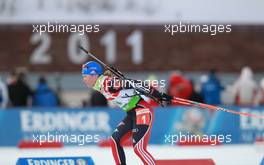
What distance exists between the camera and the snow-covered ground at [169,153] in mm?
13977

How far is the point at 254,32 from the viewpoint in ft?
75.5

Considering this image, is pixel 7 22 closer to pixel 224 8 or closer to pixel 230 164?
pixel 224 8

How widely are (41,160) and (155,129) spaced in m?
5.94

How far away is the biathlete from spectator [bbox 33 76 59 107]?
6888 millimetres

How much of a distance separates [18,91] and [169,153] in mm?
4383

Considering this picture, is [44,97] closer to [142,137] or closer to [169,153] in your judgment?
[169,153]

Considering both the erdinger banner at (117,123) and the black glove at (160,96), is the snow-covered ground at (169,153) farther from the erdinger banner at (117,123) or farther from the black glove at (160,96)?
the black glove at (160,96)

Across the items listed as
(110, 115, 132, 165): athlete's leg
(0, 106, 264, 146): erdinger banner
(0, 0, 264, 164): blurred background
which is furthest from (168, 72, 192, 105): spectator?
(110, 115, 132, 165): athlete's leg

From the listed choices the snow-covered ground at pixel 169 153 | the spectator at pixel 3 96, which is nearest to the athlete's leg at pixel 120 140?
the snow-covered ground at pixel 169 153

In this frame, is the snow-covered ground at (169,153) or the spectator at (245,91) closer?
the snow-covered ground at (169,153)

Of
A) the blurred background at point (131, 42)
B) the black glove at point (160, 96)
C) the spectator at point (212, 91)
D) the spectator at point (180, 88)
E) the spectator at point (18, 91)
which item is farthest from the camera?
the blurred background at point (131, 42)

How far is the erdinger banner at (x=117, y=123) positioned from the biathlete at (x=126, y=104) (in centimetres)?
593

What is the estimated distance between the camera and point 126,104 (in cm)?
1159

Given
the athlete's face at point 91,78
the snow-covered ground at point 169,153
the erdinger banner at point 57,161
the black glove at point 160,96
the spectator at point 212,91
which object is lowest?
the snow-covered ground at point 169,153
